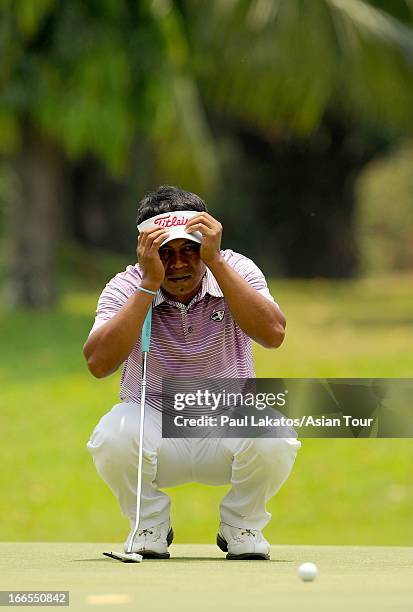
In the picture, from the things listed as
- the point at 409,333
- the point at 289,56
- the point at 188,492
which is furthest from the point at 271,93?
the point at 188,492

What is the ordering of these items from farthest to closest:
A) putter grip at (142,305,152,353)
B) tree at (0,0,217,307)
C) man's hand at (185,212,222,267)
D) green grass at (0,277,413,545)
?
1. tree at (0,0,217,307)
2. green grass at (0,277,413,545)
3. putter grip at (142,305,152,353)
4. man's hand at (185,212,222,267)

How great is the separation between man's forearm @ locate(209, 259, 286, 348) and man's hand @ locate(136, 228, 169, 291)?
0.19 meters

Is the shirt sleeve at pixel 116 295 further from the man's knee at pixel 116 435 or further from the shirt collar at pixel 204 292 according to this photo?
the man's knee at pixel 116 435

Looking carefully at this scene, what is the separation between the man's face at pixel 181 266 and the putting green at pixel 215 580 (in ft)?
3.32

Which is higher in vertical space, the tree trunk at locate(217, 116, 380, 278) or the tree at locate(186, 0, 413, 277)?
the tree trunk at locate(217, 116, 380, 278)

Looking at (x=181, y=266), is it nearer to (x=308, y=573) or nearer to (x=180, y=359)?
(x=180, y=359)

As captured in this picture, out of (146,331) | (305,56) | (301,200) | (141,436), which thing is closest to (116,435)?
(141,436)

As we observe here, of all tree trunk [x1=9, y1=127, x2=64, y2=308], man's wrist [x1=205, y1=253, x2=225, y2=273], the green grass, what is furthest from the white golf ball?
tree trunk [x1=9, y1=127, x2=64, y2=308]

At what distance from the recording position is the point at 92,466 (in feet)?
47.1

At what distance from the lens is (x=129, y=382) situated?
6.18m

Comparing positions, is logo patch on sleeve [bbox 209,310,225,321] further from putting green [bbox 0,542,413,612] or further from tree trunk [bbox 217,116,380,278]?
tree trunk [bbox 217,116,380,278]

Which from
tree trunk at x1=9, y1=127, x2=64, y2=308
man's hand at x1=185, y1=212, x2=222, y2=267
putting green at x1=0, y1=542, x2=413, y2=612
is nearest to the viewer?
putting green at x1=0, y1=542, x2=413, y2=612

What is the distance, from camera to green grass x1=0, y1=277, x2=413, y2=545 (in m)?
13.0

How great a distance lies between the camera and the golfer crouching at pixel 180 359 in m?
5.81
